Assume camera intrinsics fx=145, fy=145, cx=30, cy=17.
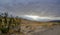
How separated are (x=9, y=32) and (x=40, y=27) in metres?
0.28

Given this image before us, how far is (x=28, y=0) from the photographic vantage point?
1.42 meters

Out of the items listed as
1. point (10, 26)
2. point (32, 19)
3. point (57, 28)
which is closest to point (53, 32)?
point (57, 28)

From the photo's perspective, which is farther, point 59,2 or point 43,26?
point 59,2

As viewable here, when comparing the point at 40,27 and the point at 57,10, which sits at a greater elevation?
the point at 57,10

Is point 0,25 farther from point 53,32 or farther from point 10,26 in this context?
point 53,32

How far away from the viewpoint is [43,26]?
4.28ft

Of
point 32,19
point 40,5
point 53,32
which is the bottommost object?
point 53,32

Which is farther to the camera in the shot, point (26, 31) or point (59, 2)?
point (59, 2)

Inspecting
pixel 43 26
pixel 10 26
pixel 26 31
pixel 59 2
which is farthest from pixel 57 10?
pixel 10 26

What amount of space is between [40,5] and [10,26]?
36cm

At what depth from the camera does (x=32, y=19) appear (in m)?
1.35

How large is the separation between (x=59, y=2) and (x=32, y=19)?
32cm

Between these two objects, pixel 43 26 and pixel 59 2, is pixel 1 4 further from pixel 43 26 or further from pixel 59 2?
pixel 59 2

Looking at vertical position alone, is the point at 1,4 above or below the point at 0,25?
above
